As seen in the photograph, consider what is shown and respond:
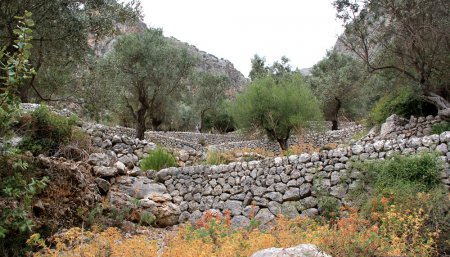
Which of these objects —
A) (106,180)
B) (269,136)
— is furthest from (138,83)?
(106,180)

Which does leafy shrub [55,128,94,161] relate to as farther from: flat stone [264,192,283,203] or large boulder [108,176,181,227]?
flat stone [264,192,283,203]

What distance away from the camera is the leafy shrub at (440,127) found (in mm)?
13273

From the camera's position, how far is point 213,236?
6.85m

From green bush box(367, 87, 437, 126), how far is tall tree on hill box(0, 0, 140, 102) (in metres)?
11.7

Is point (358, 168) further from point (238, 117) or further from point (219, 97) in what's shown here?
point (219, 97)

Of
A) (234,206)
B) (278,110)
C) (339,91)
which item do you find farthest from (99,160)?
(339,91)

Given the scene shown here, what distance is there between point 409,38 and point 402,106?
361 centimetres

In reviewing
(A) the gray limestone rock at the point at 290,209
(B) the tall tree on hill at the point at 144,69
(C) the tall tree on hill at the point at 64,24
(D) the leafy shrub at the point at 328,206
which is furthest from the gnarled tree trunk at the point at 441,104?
(B) the tall tree on hill at the point at 144,69

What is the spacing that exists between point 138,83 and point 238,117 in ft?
18.2

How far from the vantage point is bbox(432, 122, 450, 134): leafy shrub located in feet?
43.5

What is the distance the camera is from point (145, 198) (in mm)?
11023

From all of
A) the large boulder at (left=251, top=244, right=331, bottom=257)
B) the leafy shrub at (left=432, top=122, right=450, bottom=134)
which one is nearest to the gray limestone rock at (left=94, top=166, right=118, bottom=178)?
the large boulder at (left=251, top=244, right=331, bottom=257)

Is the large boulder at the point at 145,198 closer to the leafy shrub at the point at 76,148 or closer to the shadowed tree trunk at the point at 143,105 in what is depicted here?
the leafy shrub at the point at 76,148

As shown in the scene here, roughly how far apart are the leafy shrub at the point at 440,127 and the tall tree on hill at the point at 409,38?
0.32 metres
